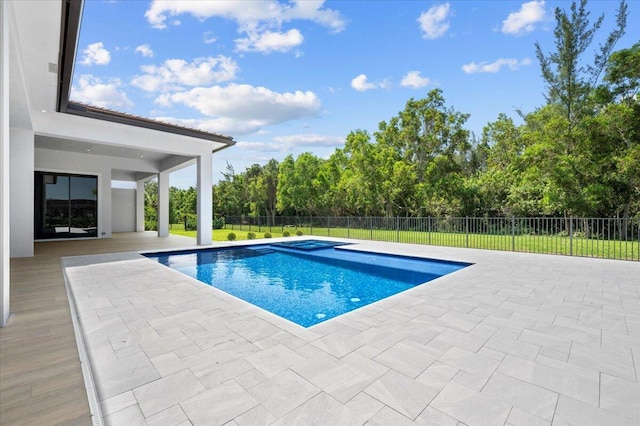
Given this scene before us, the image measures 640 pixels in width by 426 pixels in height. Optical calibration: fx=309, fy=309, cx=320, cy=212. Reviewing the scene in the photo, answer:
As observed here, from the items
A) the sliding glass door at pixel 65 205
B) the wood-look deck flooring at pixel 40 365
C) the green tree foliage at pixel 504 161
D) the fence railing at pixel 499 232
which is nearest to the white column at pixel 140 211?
the sliding glass door at pixel 65 205

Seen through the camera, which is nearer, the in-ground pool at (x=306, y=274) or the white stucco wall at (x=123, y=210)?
the in-ground pool at (x=306, y=274)

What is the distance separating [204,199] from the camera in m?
11.6

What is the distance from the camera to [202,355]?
2.80 m

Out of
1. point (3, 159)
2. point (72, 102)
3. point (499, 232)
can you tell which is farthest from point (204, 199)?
point (499, 232)

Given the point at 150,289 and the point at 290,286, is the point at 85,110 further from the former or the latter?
the point at 290,286

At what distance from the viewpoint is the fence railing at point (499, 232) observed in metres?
9.22

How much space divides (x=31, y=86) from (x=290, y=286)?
23.0 feet

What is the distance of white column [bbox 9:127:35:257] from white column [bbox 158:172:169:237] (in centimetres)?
694

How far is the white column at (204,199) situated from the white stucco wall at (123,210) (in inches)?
427

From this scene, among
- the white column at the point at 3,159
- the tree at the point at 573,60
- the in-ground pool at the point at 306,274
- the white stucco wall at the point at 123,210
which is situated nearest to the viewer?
the white column at the point at 3,159

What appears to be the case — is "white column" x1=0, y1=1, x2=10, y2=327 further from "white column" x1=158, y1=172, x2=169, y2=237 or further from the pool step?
"white column" x1=158, y1=172, x2=169, y2=237

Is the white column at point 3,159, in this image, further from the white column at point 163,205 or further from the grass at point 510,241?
the white column at point 163,205

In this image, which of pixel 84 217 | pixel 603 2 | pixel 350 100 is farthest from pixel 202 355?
pixel 603 2

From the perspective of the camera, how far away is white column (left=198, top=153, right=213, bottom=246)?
11.4 m
